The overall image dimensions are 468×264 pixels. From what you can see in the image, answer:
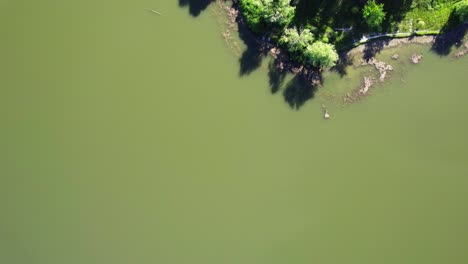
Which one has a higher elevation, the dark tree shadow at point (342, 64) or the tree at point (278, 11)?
the tree at point (278, 11)

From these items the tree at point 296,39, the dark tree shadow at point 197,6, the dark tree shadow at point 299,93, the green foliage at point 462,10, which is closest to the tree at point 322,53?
the tree at point 296,39

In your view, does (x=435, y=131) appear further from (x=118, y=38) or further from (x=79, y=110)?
(x=79, y=110)

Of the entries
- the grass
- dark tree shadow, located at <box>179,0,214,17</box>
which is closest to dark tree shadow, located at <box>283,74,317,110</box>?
the grass

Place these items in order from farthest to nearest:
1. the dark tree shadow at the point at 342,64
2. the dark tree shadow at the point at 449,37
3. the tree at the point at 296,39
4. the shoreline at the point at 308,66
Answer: the dark tree shadow at the point at 342,64, the shoreline at the point at 308,66, the dark tree shadow at the point at 449,37, the tree at the point at 296,39

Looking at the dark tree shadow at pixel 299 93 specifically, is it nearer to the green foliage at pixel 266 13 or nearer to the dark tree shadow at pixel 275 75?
the dark tree shadow at pixel 275 75

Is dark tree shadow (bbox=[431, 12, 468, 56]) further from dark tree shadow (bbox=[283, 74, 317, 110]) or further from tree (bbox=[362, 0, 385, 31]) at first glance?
dark tree shadow (bbox=[283, 74, 317, 110])

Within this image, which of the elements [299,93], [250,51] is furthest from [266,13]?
[299,93]

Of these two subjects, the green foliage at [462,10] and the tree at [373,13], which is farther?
the green foliage at [462,10]

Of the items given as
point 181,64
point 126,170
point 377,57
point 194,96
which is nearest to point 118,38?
point 181,64

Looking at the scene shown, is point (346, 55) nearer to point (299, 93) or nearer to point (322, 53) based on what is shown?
point (322, 53)
